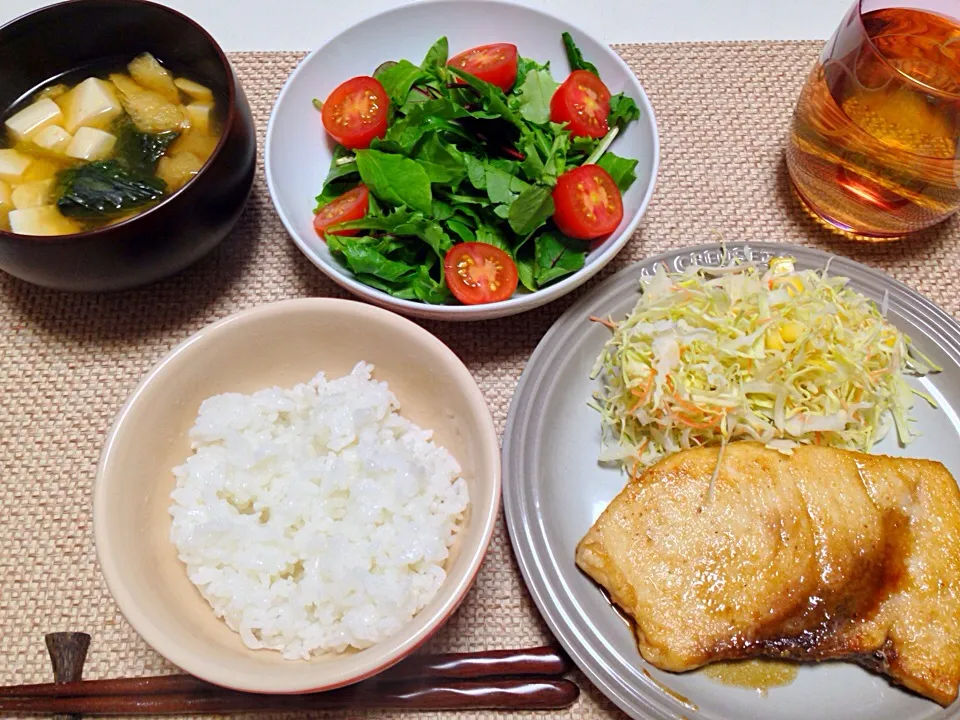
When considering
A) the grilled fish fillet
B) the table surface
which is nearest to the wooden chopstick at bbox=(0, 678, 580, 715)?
the grilled fish fillet

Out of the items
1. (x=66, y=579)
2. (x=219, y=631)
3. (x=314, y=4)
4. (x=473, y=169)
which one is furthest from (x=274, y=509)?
(x=314, y=4)

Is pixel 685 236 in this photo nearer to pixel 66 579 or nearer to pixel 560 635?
pixel 560 635

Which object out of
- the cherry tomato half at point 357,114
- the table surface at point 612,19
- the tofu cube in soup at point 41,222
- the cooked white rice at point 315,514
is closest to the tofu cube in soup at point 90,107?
the tofu cube in soup at point 41,222

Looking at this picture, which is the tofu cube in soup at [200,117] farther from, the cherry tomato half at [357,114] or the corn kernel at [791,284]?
the corn kernel at [791,284]

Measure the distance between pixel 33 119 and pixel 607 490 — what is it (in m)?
2.08

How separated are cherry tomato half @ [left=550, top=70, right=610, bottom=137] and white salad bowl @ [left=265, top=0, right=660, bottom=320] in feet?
0.29

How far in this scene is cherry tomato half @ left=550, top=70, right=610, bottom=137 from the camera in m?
2.32

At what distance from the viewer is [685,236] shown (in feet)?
8.32

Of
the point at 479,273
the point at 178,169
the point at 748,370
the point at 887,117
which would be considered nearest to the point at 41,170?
the point at 178,169

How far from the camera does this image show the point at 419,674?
1.85 metres

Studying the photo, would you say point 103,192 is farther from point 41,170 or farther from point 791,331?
point 791,331

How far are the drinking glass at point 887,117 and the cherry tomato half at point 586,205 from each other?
0.71 meters

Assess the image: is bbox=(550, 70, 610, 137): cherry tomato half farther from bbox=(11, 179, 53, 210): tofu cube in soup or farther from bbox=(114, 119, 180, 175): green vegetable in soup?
bbox=(11, 179, 53, 210): tofu cube in soup

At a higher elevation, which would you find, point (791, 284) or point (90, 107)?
point (90, 107)
